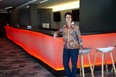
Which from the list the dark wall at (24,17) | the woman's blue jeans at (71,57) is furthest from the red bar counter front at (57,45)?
the dark wall at (24,17)

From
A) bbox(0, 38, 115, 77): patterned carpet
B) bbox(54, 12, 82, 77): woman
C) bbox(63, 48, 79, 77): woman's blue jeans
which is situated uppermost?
bbox(54, 12, 82, 77): woman

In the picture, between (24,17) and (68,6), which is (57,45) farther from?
(24,17)

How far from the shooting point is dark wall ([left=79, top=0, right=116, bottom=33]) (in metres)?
5.59

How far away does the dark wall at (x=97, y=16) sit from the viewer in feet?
18.3

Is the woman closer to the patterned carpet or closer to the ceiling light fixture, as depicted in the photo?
the patterned carpet

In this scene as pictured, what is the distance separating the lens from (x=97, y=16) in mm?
5691

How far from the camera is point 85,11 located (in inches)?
220

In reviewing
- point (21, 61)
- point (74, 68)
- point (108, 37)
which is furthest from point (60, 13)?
point (74, 68)

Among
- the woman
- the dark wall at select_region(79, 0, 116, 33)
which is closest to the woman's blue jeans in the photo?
the woman

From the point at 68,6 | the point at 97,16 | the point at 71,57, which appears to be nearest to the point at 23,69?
the point at 71,57

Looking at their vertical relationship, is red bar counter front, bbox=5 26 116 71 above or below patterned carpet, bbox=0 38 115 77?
above

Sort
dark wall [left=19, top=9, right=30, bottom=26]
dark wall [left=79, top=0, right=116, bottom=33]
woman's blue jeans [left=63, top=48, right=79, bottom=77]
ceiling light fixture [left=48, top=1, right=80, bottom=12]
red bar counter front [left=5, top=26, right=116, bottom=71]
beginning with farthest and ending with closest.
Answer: dark wall [left=19, top=9, right=30, bottom=26]
ceiling light fixture [left=48, top=1, right=80, bottom=12]
dark wall [left=79, top=0, right=116, bottom=33]
red bar counter front [left=5, top=26, right=116, bottom=71]
woman's blue jeans [left=63, top=48, right=79, bottom=77]

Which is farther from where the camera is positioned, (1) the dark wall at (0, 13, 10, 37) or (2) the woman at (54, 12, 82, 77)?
(1) the dark wall at (0, 13, 10, 37)

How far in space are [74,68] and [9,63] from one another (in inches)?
114
